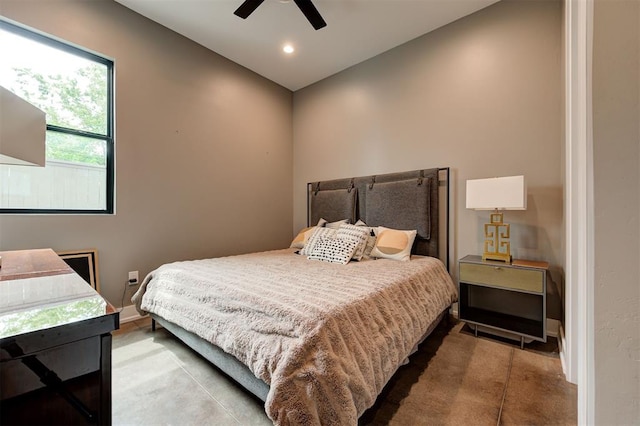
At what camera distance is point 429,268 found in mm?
2398

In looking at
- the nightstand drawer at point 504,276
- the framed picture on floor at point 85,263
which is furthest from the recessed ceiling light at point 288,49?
the nightstand drawer at point 504,276

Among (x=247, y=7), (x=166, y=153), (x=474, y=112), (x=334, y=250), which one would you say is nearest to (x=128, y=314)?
(x=166, y=153)

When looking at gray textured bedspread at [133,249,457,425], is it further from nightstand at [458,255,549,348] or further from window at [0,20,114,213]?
window at [0,20,114,213]

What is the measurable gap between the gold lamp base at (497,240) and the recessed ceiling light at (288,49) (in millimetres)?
2982

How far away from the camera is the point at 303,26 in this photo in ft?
9.71

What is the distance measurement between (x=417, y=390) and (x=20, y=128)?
2203 mm

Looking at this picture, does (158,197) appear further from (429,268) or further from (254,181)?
(429,268)

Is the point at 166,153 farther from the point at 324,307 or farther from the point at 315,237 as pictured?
the point at 324,307

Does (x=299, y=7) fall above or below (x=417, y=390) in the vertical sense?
above

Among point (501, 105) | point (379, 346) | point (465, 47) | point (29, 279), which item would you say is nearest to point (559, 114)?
point (501, 105)

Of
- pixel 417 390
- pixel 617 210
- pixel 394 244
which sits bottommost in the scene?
pixel 417 390

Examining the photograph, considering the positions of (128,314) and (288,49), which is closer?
(128,314)

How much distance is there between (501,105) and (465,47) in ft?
2.53

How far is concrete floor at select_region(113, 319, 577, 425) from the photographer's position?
1.42 m
